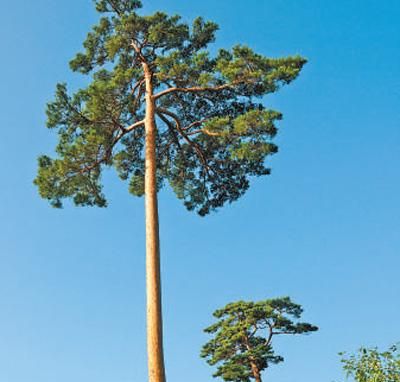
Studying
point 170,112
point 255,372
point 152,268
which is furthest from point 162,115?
point 255,372

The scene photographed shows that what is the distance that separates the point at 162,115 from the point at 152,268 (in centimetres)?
Answer: 516

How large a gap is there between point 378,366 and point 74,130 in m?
9.78

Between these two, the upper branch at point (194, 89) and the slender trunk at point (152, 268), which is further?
the upper branch at point (194, 89)

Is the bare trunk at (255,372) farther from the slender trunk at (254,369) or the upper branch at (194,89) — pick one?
the upper branch at (194,89)

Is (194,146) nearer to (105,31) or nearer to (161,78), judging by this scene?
(161,78)

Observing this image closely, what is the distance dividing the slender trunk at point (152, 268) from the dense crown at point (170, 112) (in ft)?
3.52

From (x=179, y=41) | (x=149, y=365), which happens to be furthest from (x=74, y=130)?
(x=149, y=365)

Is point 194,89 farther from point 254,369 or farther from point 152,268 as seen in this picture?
point 254,369

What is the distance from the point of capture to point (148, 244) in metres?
12.3

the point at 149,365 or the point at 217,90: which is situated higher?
the point at 217,90

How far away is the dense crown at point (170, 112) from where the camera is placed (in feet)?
45.8

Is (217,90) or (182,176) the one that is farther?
(182,176)

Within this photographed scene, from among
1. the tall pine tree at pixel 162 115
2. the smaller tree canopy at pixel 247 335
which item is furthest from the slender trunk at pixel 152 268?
the smaller tree canopy at pixel 247 335

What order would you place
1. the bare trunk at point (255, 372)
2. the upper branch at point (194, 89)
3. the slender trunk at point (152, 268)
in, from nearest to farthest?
the slender trunk at point (152, 268) → the upper branch at point (194, 89) → the bare trunk at point (255, 372)
